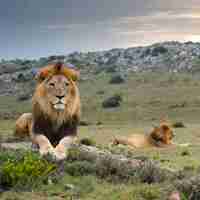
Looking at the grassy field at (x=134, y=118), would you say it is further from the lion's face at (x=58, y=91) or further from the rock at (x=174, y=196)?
the lion's face at (x=58, y=91)

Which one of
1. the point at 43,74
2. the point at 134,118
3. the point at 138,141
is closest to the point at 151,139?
the point at 138,141

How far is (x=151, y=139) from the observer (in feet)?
58.9

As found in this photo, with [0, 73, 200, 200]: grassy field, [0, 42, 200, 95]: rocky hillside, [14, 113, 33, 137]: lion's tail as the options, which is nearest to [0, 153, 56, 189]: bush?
[0, 73, 200, 200]: grassy field

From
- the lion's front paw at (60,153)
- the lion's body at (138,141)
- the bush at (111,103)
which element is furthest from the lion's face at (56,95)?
the bush at (111,103)

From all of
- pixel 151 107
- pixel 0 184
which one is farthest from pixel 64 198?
pixel 151 107

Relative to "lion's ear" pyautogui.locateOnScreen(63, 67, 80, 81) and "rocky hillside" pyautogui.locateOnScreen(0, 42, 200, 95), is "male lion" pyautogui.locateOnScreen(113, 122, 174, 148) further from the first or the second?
"rocky hillside" pyautogui.locateOnScreen(0, 42, 200, 95)

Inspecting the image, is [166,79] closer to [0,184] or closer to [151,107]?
[151,107]

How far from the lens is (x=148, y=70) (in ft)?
214

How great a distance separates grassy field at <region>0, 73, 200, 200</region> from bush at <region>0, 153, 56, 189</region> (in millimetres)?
209

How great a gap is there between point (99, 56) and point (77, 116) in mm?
78270

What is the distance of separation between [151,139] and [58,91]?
9.51 m

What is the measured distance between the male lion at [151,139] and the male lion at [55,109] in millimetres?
7824

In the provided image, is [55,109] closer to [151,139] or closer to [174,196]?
[174,196]

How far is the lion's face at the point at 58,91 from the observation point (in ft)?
28.8
